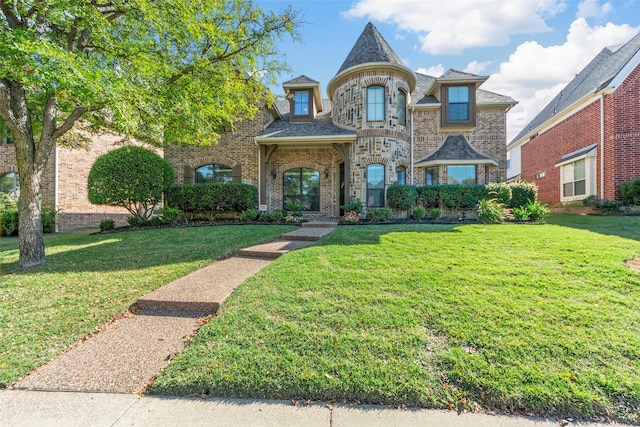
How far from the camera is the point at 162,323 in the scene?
3.31 metres

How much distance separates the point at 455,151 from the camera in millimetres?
12734

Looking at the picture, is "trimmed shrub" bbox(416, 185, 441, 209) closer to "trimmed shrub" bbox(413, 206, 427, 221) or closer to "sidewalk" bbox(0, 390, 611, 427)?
"trimmed shrub" bbox(413, 206, 427, 221)

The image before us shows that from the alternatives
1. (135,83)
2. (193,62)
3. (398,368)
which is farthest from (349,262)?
(193,62)

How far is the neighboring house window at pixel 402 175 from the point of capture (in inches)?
489

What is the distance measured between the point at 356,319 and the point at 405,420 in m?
1.11

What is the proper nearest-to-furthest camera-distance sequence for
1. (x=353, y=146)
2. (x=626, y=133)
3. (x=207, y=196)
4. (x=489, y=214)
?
(x=489, y=214) < (x=207, y=196) < (x=626, y=133) < (x=353, y=146)

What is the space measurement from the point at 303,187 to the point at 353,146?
3012 millimetres

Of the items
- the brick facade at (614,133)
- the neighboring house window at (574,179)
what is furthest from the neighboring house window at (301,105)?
the neighboring house window at (574,179)

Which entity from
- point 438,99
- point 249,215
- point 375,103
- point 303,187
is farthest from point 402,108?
point 249,215

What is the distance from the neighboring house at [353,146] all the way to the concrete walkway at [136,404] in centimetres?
961

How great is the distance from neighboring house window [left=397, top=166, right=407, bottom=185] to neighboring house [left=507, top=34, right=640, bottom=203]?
26.3ft

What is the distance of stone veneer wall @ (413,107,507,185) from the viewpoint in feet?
43.1

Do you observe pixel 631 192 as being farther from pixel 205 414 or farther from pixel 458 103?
pixel 205 414

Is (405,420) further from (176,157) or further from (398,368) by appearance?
(176,157)
